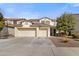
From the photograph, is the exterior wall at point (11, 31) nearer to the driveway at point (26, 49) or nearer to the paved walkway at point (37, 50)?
the driveway at point (26, 49)

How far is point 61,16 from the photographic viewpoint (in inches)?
1079

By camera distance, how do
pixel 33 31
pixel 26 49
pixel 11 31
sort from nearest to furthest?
pixel 26 49 < pixel 33 31 < pixel 11 31

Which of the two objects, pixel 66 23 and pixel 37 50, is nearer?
pixel 37 50

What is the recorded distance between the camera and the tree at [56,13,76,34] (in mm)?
26844

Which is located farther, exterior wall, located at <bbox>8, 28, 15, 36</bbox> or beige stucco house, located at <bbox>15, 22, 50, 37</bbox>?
exterior wall, located at <bbox>8, 28, 15, 36</bbox>

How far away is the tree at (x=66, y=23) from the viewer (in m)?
26.8

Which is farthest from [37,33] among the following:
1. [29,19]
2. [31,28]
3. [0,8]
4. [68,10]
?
[0,8]

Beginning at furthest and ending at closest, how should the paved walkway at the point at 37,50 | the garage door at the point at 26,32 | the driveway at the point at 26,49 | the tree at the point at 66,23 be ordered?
the garage door at the point at 26,32, the tree at the point at 66,23, the driveway at the point at 26,49, the paved walkway at the point at 37,50

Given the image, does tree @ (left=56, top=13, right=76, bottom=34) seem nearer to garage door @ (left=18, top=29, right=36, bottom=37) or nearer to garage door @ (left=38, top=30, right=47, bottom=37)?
garage door @ (left=38, top=30, right=47, bottom=37)

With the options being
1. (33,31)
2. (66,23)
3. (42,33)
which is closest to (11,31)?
(33,31)

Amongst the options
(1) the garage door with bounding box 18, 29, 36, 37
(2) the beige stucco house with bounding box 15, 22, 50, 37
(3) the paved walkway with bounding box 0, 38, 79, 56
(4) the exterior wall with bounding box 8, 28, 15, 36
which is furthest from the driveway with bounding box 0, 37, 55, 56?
(4) the exterior wall with bounding box 8, 28, 15, 36

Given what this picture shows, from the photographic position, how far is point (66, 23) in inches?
1049

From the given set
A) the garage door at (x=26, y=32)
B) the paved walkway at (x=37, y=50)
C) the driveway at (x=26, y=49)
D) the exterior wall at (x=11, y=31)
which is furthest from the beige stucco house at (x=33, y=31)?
the paved walkway at (x=37, y=50)

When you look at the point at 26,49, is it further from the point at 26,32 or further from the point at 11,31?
the point at 11,31
